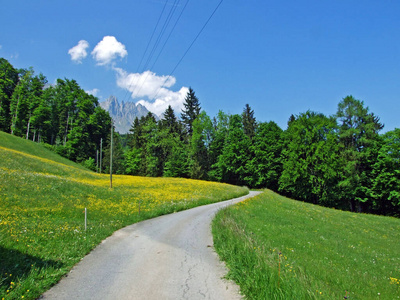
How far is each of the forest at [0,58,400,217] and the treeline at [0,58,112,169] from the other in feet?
0.95

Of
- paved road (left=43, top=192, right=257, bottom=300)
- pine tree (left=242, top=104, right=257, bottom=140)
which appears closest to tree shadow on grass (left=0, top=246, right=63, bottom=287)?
paved road (left=43, top=192, right=257, bottom=300)

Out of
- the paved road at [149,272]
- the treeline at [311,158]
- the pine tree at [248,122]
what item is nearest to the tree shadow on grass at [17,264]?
the paved road at [149,272]

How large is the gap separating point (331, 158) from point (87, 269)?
153 ft

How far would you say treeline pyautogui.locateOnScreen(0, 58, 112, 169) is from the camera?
70.4 metres

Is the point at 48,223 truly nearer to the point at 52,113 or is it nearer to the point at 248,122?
the point at 248,122

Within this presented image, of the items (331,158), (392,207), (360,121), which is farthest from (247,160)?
(392,207)

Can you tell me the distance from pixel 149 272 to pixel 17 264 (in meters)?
3.88

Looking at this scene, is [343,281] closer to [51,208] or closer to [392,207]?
[51,208]

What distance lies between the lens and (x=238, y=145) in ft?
193

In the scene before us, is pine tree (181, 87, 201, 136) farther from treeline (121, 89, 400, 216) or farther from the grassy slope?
the grassy slope

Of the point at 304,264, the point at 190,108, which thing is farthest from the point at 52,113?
the point at 304,264

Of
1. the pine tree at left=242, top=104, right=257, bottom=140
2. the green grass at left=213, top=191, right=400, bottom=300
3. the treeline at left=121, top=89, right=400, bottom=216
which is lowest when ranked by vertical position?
the green grass at left=213, top=191, right=400, bottom=300

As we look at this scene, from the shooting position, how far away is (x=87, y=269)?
786 cm

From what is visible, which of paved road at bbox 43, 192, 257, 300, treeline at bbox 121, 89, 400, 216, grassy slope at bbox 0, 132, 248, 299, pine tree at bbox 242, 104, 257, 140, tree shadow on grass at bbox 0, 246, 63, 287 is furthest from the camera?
pine tree at bbox 242, 104, 257, 140
